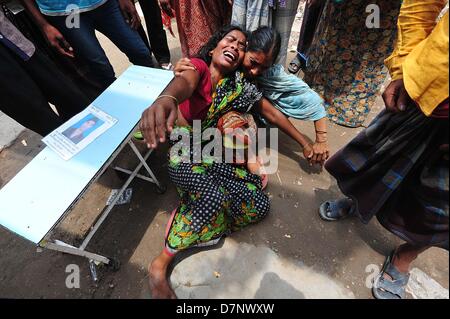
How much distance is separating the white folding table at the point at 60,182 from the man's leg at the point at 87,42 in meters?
0.60

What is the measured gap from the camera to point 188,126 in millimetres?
1875

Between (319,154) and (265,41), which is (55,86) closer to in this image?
(265,41)

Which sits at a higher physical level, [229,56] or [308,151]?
[229,56]

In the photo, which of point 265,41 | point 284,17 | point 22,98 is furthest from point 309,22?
point 22,98

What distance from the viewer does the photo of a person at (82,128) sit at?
1.60m

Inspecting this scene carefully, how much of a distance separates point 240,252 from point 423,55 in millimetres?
1274

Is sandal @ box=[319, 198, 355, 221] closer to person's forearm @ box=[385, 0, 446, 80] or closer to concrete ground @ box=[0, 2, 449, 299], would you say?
concrete ground @ box=[0, 2, 449, 299]

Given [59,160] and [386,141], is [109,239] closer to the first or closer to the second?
[59,160]

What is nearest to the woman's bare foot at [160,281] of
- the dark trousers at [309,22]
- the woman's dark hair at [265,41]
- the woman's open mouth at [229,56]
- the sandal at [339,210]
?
the sandal at [339,210]

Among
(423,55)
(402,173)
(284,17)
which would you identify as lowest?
(402,173)

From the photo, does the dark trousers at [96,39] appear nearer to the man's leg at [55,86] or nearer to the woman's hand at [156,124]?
the man's leg at [55,86]

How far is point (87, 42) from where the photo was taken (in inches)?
82.2

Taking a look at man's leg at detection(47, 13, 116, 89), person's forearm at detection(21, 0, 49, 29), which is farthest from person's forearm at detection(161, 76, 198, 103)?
person's forearm at detection(21, 0, 49, 29)
